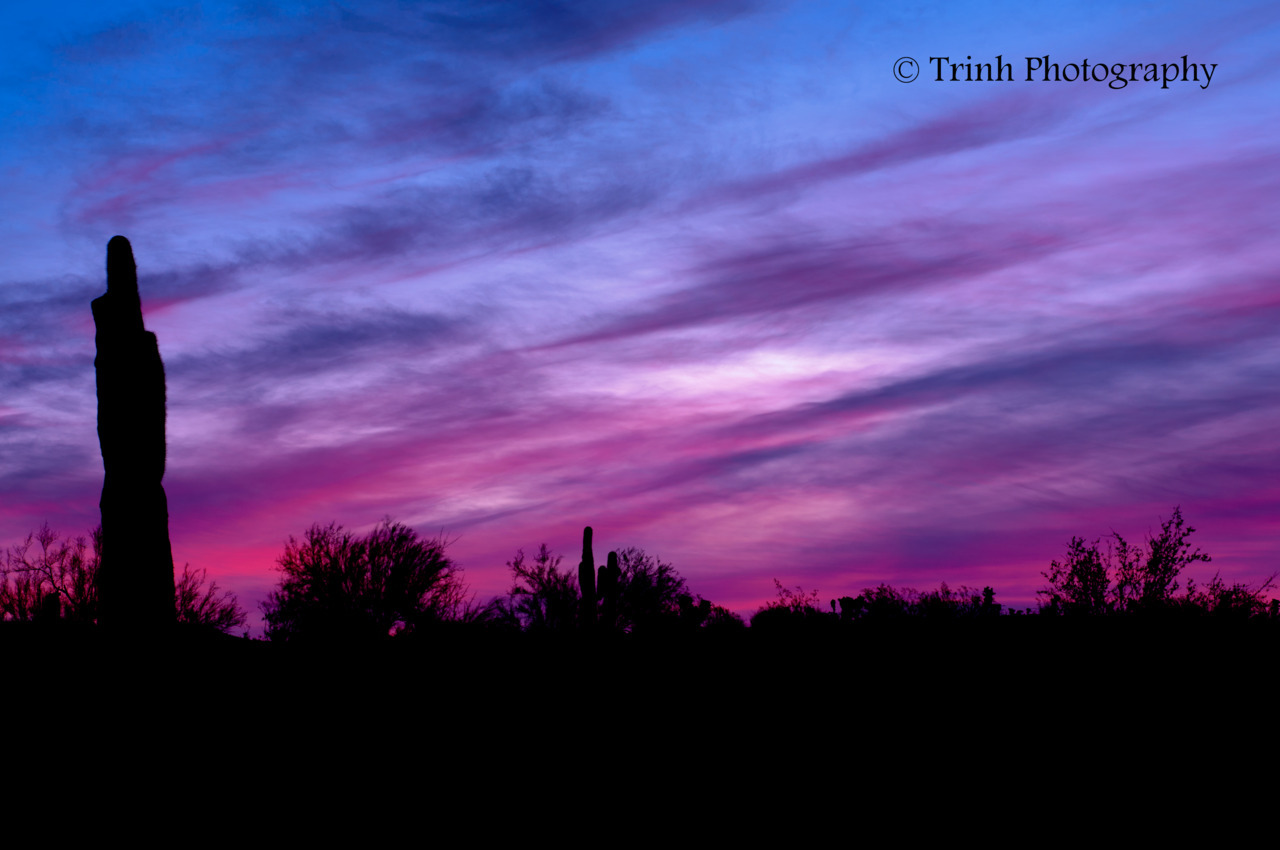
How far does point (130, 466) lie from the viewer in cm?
1595

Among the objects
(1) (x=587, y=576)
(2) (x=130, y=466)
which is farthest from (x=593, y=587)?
(2) (x=130, y=466)

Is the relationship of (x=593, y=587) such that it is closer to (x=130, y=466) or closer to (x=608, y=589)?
(x=608, y=589)

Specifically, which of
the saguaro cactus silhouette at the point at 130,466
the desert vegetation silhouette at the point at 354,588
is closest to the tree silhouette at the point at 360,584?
the desert vegetation silhouette at the point at 354,588

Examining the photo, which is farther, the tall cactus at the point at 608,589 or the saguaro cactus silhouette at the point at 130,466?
the tall cactus at the point at 608,589

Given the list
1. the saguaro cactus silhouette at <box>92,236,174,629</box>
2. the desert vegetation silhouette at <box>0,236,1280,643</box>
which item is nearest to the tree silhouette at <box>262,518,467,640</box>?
the desert vegetation silhouette at <box>0,236,1280,643</box>

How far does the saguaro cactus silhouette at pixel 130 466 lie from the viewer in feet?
51.9

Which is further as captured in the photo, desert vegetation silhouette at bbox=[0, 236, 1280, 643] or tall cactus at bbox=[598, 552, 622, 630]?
tall cactus at bbox=[598, 552, 622, 630]

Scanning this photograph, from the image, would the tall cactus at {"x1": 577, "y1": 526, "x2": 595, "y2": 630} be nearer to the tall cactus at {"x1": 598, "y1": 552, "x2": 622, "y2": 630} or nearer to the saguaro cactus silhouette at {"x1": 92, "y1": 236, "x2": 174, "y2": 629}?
the tall cactus at {"x1": 598, "y1": 552, "x2": 622, "y2": 630}

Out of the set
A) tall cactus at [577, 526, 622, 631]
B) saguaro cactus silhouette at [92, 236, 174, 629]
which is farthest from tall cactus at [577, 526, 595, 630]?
saguaro cactus silhouette at [92, 236, 174, 629]

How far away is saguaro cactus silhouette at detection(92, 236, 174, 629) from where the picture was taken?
1580cm

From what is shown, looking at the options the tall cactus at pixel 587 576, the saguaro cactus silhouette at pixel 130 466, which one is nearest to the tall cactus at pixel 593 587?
the tall cactus at pixel 587 576

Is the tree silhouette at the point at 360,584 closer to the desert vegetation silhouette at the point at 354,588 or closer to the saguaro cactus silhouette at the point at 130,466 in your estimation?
the desert vegetation silhouette at the point at 354,588

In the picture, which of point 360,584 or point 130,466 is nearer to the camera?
point 130,466

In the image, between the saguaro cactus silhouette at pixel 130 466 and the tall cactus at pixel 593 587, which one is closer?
the saguaro cactus silhouette at pixel 130 466
